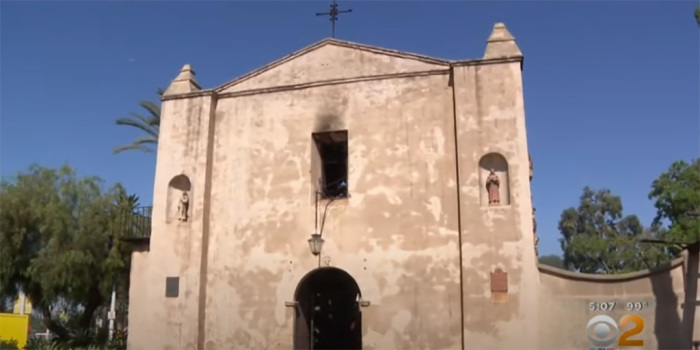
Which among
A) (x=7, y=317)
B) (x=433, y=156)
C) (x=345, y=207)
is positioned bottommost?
(x=7, y=317)

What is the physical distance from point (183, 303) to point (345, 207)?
399 centimetres

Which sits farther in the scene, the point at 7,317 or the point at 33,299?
the point at 7,317

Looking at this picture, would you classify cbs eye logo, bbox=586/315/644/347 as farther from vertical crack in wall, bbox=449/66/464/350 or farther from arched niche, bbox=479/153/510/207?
arched niche, bbox=479/153/510/207

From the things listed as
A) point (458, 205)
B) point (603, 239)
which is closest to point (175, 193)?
point (458, 205)

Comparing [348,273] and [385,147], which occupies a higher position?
[385,147]

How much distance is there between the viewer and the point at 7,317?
74.6 feet

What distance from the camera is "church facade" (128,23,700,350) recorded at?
12.2m

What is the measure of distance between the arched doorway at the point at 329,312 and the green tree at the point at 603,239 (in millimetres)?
Answer: 29841

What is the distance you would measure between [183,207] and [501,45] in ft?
25.2

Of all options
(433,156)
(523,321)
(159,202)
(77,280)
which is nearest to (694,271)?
(523,321)

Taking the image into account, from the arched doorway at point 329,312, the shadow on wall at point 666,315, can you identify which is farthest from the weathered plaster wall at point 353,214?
the shadow on wall at point 666,315

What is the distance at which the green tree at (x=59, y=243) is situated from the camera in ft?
63.6

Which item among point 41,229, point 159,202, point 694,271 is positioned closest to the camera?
point 694,271

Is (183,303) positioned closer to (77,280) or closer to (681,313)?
(77,280)
